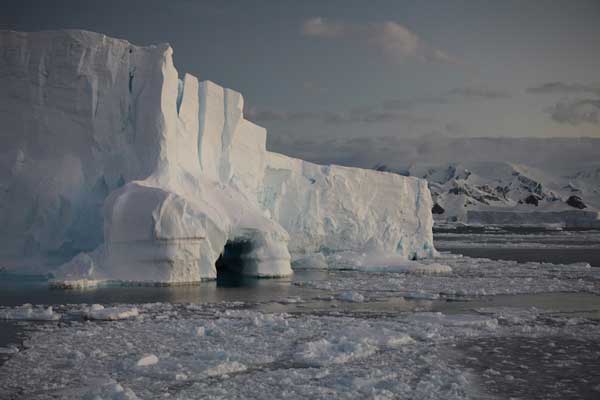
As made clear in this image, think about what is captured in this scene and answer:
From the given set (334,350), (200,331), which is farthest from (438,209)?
(334,350)

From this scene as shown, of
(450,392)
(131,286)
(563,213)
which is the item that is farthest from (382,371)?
(563,213)

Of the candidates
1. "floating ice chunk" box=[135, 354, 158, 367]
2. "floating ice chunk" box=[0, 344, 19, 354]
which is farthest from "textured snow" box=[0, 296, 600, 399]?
"floating ice chunk" box=[0, 344, 19, 354]

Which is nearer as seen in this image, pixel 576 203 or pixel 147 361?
pixel 147 361

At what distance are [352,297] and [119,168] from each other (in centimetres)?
822

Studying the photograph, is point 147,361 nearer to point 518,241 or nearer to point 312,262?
point 312,262

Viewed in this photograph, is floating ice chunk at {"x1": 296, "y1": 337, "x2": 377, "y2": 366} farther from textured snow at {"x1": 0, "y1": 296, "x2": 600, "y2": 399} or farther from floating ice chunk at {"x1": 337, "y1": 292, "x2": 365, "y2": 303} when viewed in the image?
floating ice chunk at {"x1": 337, "y1": 292, "x2": 365, "y2": 303}

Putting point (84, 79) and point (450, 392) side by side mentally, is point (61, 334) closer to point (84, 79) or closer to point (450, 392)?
point (450, 392)

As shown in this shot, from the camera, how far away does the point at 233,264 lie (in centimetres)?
2252

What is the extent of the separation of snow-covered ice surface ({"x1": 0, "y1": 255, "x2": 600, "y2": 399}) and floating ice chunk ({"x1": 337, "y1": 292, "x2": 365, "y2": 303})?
0.04 meters

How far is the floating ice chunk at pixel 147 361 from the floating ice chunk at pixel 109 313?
3.39 meters

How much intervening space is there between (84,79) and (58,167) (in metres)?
2.71

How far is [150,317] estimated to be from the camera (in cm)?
1227

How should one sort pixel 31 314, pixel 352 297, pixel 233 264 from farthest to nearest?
1. pixel 233 264
2. pixel 352 297
3. pixel 31 314

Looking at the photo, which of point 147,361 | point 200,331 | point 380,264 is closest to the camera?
point 147,361
